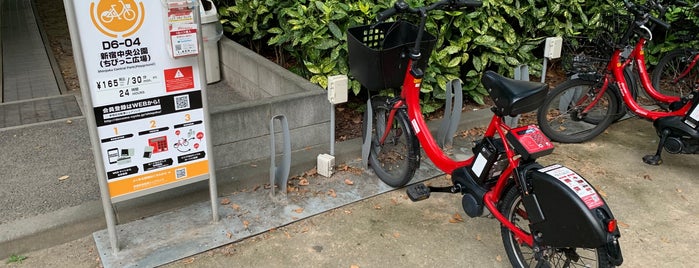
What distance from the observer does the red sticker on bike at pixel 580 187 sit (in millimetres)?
2359

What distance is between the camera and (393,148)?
3.94 m

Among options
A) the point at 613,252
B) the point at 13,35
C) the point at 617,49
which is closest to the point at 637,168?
the point at 617,49

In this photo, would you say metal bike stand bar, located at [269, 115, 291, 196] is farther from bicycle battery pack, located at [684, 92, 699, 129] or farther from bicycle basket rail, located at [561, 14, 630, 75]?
bicycle battery pack, located at [684, 92, 699, 129]

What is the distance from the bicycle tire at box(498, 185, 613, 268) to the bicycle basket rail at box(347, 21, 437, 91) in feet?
3.99

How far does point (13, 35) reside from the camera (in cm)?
859

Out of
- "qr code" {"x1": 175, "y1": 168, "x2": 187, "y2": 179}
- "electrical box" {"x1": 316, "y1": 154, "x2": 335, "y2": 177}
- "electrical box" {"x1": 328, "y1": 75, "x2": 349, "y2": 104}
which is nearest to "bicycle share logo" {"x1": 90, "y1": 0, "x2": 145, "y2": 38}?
"qr code" {"x1": 175, "y1": 168, "x2": 187, "y2": 179}

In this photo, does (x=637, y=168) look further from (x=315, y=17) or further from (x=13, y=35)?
(x=13, y=35)

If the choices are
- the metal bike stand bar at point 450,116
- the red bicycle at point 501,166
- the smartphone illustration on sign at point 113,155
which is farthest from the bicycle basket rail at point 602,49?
the smartphone illustration on sign at point 113,155

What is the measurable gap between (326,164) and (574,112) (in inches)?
97.0

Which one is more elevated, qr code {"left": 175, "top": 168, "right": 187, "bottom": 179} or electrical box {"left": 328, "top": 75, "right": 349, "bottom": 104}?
electrical box {"left": 328, "top": 75, "right": 349, "bottom": 104}

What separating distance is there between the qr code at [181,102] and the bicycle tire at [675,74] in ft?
15.9

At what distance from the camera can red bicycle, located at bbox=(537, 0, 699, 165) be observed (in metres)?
4.08

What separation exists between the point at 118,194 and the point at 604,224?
2.55 m

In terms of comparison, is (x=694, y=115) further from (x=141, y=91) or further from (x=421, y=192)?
(x=141, y=91)
